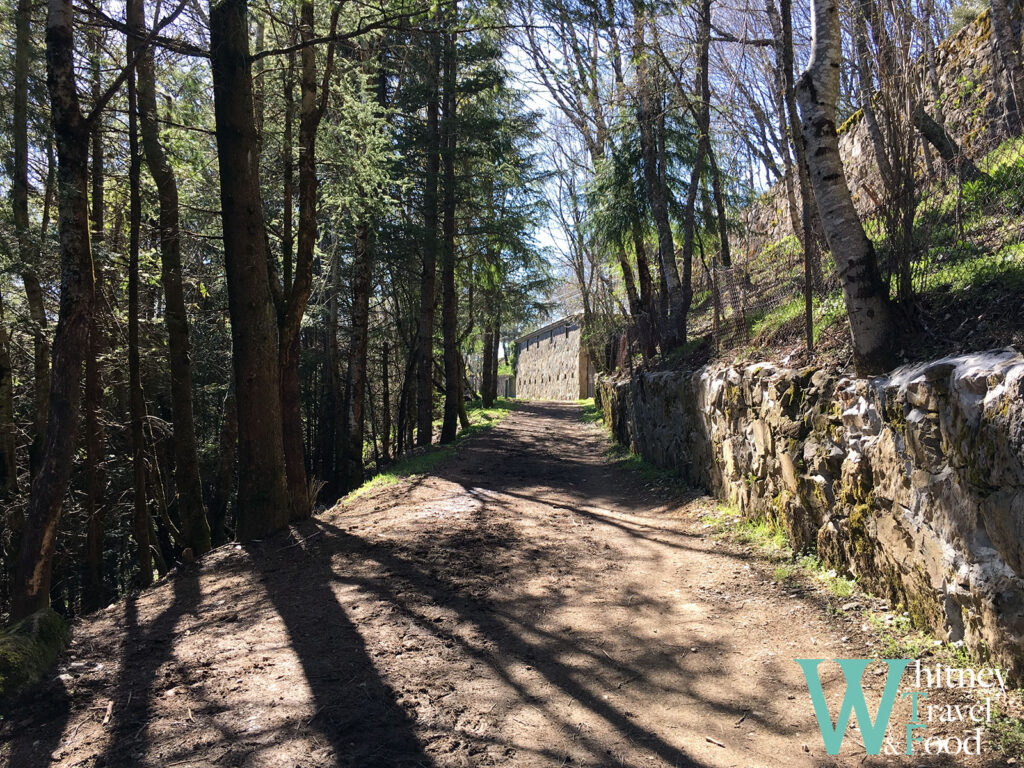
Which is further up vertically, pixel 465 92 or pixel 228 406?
pixel 465 92

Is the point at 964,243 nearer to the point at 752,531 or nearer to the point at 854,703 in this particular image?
the point at 752,531

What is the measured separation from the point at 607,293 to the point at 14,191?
21292 mm

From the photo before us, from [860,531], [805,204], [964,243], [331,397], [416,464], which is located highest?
[805,204]

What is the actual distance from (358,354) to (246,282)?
5.94 m

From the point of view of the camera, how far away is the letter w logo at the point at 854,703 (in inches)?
112

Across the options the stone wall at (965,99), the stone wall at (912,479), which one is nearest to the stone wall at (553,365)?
the stone wall at (965,99)

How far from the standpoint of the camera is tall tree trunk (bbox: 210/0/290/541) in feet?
21.0

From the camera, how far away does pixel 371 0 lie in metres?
7.79

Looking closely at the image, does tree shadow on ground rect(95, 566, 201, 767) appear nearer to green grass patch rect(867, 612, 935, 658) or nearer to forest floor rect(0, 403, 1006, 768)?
forest floor rect(0, 403, 1006, 768)

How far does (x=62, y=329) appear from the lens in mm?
→ 5113

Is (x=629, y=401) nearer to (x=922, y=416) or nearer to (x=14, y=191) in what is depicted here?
(x=922, y=416)

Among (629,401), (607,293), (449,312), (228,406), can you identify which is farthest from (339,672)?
(607,293)

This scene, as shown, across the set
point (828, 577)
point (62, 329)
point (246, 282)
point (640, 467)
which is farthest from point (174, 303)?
point (828, 577)

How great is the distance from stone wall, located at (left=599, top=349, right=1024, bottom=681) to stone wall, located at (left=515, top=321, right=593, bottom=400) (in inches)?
1157
